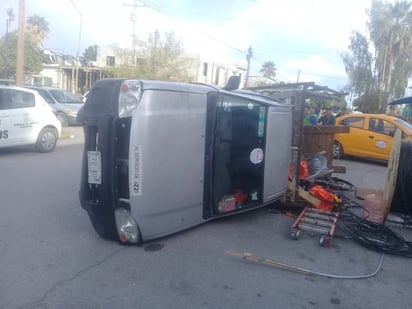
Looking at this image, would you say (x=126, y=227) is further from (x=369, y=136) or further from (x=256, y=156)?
(x=369, y=136)

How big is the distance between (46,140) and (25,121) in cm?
96

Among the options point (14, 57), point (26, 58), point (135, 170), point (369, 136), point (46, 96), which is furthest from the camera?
point (14, 57)

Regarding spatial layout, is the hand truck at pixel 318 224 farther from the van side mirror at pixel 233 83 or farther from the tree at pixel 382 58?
the tree at pixel 382 58

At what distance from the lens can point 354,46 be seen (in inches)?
1420

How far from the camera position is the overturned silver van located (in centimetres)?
397

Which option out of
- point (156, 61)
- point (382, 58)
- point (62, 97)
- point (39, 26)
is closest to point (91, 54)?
point (39, 26)

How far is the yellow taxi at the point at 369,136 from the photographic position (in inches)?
458

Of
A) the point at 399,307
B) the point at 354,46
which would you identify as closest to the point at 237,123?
the point at 399,307

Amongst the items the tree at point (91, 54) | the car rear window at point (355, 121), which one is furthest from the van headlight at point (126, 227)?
the tree at point (91, 54)

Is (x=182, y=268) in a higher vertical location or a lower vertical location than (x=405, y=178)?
lower

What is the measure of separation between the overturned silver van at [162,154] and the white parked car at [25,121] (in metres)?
5.61

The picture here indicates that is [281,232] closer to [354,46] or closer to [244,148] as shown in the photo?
[244,148]

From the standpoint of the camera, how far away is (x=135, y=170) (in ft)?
13.0

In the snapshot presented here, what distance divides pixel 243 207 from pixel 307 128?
2.80 metres
